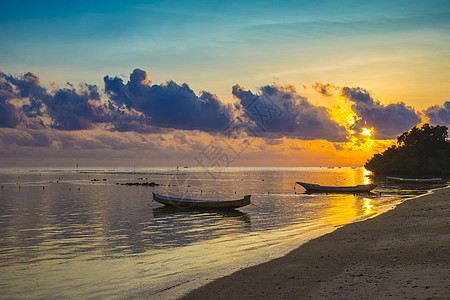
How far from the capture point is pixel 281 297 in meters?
11.9

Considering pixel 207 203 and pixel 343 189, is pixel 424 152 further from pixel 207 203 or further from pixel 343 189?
pixel 207 203

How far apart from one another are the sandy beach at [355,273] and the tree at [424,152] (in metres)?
154

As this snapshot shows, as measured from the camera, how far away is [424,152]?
537ft

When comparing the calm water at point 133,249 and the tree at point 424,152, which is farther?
the tree at point 424,152

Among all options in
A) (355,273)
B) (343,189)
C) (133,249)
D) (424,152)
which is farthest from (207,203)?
(424,152)

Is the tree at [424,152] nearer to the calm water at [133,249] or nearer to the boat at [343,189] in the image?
the boat at [343,189]

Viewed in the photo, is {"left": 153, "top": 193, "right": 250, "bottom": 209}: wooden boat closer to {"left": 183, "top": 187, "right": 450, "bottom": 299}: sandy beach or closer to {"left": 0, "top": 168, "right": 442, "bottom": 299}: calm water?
{"left": 0, "top": 168, "right": 442, "bottom": 299}: calm water

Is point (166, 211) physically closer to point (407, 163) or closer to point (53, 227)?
point (53, 227)

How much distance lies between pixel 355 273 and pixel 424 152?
172198 millimetres

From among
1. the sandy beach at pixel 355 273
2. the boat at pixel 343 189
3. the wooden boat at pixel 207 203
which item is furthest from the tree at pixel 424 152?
the sandy beach at pixel 355 273

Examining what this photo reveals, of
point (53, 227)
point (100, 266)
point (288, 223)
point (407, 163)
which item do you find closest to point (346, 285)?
point (100, 266)

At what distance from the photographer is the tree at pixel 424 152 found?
15425cm

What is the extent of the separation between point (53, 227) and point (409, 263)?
32.0 meters

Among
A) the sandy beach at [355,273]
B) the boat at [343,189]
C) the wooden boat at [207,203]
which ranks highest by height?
the sandy beach at [355,273]
